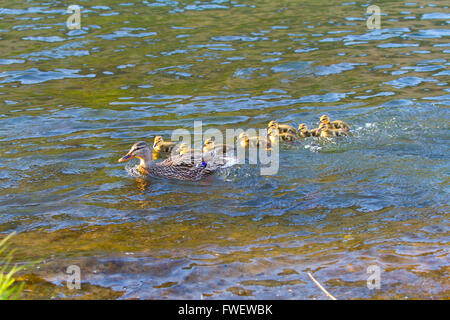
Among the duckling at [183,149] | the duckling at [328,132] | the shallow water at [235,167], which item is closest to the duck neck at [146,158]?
the shallow water at [235,167]

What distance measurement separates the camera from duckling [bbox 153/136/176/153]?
339 inches

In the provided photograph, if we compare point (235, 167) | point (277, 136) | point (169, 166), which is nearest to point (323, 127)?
point (277, 136)

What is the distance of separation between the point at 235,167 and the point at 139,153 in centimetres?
144

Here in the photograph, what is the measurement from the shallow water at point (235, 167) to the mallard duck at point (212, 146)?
1.58ft

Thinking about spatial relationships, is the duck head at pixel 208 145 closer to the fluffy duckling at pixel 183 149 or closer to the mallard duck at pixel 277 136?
the fluffy duckling at pixel 183 149

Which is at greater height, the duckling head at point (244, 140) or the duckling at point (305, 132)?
the duckling at point (305, 132)

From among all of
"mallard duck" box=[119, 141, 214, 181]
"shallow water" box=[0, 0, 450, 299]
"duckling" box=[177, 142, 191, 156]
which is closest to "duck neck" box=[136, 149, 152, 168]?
"mallard duck" box=[119, 141, 214, 181]

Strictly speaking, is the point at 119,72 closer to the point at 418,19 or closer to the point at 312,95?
the point at 312,95

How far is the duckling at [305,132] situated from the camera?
8680 mm

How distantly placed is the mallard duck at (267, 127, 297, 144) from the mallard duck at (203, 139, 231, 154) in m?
0.69

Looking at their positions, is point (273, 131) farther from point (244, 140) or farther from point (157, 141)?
point (157, 141)

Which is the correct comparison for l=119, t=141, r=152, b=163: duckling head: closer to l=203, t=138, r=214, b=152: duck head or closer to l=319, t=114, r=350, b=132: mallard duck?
l=203, t=138, r=214, b=152: duck head

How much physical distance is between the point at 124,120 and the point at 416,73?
258 inches

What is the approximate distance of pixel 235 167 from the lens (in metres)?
8.02
